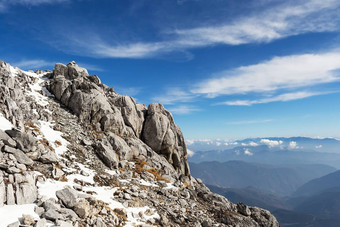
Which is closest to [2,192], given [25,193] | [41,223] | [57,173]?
[25,193]

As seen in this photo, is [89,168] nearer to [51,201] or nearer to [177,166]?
[51,201]

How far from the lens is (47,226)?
17125mm

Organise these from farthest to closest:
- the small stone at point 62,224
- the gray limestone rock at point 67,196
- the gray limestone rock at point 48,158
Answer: the gray limestone rock at point 48,158, the gray limestone rock at point 67,196, the small stone at point 62,224

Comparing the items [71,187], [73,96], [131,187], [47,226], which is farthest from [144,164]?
[47,226]

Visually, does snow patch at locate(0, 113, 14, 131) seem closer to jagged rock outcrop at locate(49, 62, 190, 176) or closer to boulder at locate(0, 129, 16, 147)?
boulder at locate(0, 129, 16, 147)

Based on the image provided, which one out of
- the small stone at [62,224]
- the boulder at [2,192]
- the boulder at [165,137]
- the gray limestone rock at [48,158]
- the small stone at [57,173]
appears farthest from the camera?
the boulder at [165,137]

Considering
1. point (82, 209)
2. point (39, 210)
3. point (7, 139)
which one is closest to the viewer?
point (39, 210)

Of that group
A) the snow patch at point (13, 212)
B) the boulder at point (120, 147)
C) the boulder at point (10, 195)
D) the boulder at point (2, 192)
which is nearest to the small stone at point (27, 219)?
the snow patch at point (13, 212)

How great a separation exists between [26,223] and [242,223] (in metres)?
36.0

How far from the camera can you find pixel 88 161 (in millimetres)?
33500

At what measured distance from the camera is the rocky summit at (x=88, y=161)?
20.6 metres

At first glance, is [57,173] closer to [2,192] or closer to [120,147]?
[2,192]

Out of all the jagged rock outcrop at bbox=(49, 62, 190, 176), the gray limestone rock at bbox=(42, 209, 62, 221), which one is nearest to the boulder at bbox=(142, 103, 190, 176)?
the jagged rock outcrop at bbox=(49, 62, 190, 176)

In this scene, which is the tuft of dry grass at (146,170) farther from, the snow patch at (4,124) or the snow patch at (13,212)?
the snow patch at (13,212)
